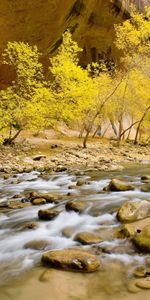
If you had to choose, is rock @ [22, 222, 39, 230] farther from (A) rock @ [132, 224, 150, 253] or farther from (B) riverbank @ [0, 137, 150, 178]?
(B) riverbank @ [0, 137, 150, 178]

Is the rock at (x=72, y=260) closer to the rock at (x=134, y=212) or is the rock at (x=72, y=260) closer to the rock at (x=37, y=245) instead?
the rock at (x=37, y=245)

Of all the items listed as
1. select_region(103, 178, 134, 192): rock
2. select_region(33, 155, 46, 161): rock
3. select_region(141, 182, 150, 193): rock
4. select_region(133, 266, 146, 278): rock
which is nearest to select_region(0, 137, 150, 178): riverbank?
select_region(33, 155, 46, 161): rock

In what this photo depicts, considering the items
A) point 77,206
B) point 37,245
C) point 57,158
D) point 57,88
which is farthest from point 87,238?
point 57,88

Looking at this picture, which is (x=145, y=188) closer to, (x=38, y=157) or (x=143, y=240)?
(x=143, y=240)

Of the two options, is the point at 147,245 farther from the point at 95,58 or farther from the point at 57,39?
the point at 95,58

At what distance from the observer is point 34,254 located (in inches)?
181

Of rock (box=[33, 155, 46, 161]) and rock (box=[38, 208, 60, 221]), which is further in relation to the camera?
rock (box=[33, 155, 46, 161])

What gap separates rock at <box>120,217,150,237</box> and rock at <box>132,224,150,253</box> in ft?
0.57

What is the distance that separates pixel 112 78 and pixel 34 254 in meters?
18.5

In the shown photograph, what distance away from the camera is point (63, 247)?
4.77m

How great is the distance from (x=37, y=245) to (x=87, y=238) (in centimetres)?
68

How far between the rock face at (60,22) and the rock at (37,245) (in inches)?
515

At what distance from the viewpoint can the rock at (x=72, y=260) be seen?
404 cm

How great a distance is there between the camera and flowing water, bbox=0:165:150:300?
3637mm
